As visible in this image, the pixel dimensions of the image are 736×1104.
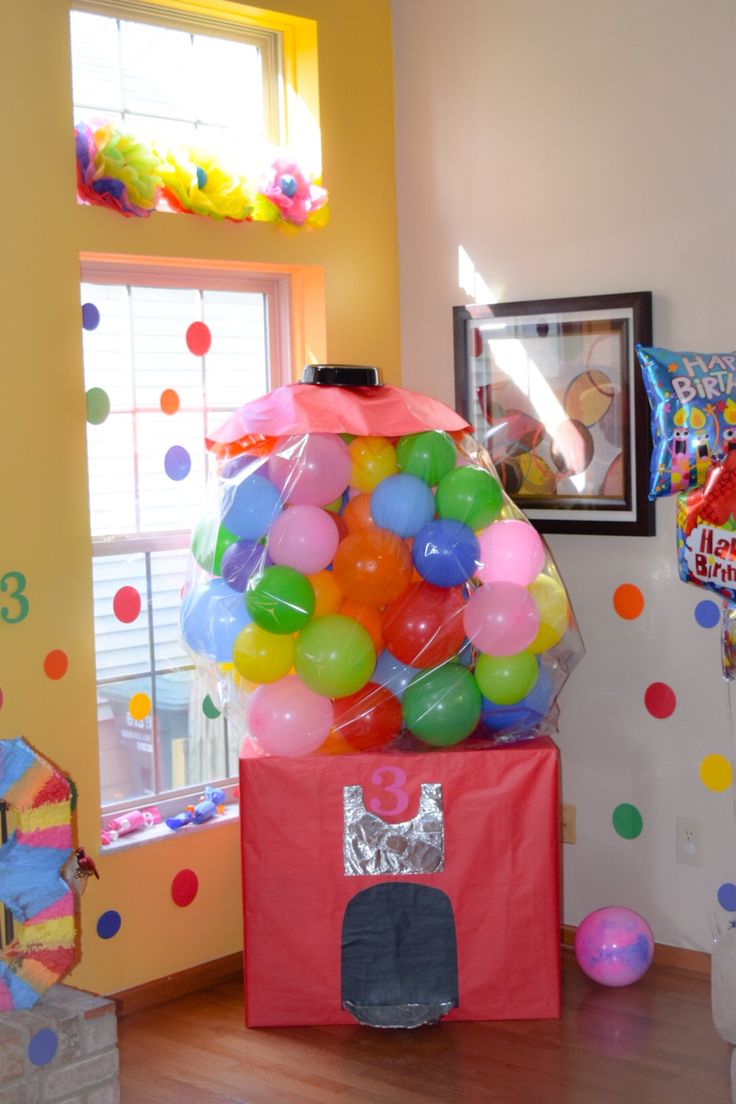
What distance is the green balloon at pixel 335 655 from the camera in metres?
2.69

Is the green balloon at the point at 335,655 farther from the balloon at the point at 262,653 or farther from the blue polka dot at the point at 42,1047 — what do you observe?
the blue polka dot at the point at 42,1047

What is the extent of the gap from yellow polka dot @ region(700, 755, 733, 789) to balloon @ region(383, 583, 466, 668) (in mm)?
849

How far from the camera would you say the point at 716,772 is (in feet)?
10.5

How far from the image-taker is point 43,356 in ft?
9.47

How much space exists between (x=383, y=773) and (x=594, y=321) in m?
1.28

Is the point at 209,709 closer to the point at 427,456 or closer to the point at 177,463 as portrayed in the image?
the point at 177,463

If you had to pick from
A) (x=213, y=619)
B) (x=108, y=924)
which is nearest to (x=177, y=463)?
(x=213, y=619)

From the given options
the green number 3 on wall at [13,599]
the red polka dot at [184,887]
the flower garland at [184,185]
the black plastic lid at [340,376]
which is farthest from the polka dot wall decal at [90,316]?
the red polka dot at [184,887]

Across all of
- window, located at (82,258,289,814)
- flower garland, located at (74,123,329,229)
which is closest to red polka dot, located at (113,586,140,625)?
window, located at (82,258,289,814)

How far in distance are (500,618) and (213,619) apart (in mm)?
626

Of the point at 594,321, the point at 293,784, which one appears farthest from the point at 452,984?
the point at 594,321

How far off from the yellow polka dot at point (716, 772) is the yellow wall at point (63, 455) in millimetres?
1222

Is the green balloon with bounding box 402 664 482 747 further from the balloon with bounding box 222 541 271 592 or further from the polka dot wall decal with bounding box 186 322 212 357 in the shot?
the polka dot wall decal with bounding box 186 322 212 357

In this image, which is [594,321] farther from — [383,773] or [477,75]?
[383,773]
